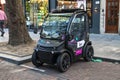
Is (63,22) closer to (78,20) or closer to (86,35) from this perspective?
(78,20)

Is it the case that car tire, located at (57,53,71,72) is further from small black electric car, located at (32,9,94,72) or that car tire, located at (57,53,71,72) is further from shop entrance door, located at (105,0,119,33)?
shop entrance door, located at (105,0,119,33)

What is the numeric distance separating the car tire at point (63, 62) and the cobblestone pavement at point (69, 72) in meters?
0.13

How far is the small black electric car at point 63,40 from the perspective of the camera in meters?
7.03

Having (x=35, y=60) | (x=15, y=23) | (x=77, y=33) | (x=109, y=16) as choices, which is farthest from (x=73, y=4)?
(x=35, y=60)

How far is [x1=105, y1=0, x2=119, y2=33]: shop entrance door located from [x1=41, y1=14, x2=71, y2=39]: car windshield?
289 inches

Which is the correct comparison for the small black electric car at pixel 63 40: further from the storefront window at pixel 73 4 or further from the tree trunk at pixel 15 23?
the storefront window at pixel 73 4

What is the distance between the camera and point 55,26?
24.5 ft

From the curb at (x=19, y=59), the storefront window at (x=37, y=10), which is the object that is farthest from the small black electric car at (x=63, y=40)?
the storefront window at (x=37, y=10)

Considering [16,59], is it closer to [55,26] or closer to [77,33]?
[55,26]

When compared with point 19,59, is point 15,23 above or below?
above

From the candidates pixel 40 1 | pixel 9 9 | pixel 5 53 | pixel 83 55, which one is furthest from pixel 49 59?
pixel 40 1

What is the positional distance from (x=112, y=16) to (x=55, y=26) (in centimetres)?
757

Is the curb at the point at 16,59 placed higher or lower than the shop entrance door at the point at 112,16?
lower

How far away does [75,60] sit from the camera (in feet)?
25.6
